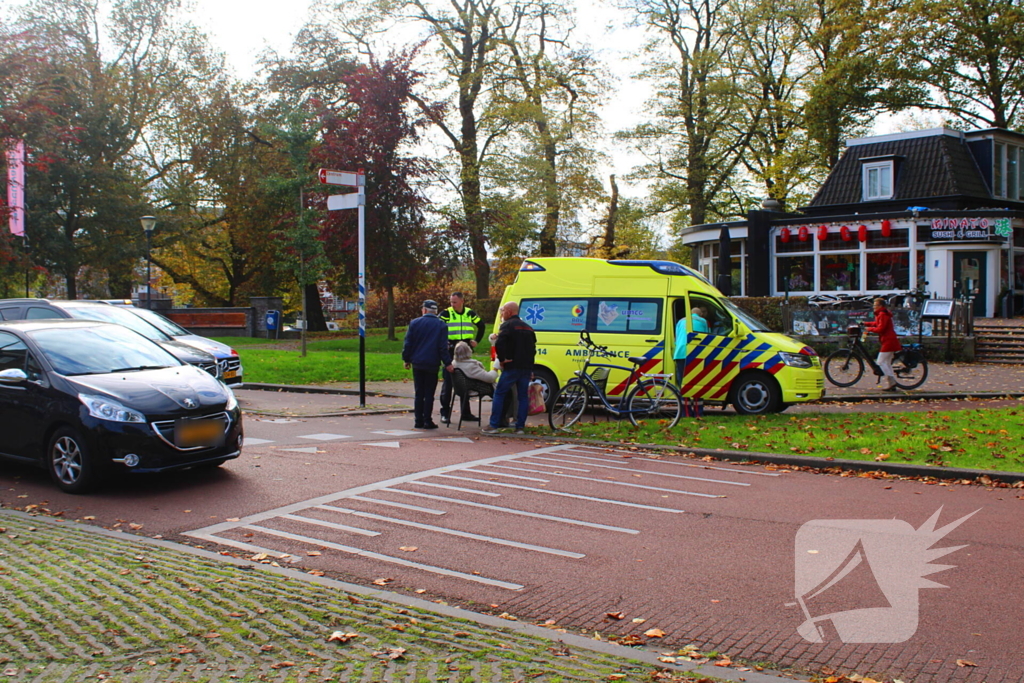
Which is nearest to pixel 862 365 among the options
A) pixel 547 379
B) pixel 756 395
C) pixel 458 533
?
pixel 756 395

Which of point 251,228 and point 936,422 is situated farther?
point 251,228

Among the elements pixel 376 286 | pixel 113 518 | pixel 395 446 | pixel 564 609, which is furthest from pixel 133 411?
pixel 376 286

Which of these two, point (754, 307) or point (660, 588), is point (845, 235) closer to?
point (754, 307)

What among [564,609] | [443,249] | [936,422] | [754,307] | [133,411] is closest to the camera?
[564,609]

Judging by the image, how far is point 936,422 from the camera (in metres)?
12.1

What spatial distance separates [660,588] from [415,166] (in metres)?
26.5

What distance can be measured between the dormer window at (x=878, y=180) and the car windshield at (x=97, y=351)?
31.4 m

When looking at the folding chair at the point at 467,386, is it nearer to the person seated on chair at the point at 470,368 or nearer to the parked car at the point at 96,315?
the person seated on chair at the point at 470,368

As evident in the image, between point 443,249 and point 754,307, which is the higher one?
Answer: point 443,249

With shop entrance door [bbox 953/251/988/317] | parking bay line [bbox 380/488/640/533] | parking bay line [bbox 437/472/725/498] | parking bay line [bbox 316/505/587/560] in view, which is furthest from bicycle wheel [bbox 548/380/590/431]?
shop entrance door [bbox 953/251/988/317]

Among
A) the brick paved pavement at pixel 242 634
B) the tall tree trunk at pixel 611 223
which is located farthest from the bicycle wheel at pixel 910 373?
the tall tree trunk at pixel 611 223

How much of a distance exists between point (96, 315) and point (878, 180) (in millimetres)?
30007

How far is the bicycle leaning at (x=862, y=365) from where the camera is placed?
54.9ft

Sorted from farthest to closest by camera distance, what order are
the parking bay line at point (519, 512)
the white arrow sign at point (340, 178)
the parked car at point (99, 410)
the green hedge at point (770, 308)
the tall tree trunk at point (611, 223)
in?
the tall tree trunk at point (611, 223), the green hedge at point (770, 308), the white arrow sign at point (340, 178), the parked car at point (99, 410), the parking bay line at point (519, 512)
